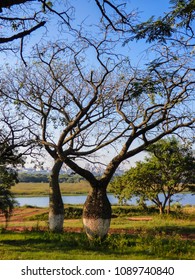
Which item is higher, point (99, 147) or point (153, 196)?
point (99, 147)

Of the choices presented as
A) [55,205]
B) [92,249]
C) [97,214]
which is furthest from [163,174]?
[92,249]

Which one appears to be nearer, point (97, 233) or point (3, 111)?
point (97, 233)

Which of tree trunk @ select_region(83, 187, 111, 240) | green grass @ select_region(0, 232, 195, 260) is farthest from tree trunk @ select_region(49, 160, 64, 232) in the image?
tree trunk @ select_region(83, 187, 111, 240)

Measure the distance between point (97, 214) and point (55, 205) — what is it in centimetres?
438

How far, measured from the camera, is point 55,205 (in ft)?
52.3

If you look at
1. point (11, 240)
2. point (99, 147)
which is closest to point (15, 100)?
point (99, 147)

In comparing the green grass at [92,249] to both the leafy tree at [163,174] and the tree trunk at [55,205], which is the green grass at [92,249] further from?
the leafy tree at [163,174]

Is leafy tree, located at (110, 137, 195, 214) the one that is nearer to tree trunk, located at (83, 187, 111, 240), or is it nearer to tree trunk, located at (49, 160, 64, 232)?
tree trunk, located at (49, 160, 64, 232)

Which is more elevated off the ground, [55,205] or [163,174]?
[163,174]

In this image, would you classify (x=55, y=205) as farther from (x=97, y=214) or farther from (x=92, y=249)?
(x=92, y=249)

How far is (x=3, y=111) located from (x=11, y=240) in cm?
594

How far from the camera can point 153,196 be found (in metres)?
26.7

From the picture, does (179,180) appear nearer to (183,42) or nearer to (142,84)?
(142,84)

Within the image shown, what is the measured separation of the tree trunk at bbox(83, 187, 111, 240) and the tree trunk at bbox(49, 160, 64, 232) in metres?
3.82
